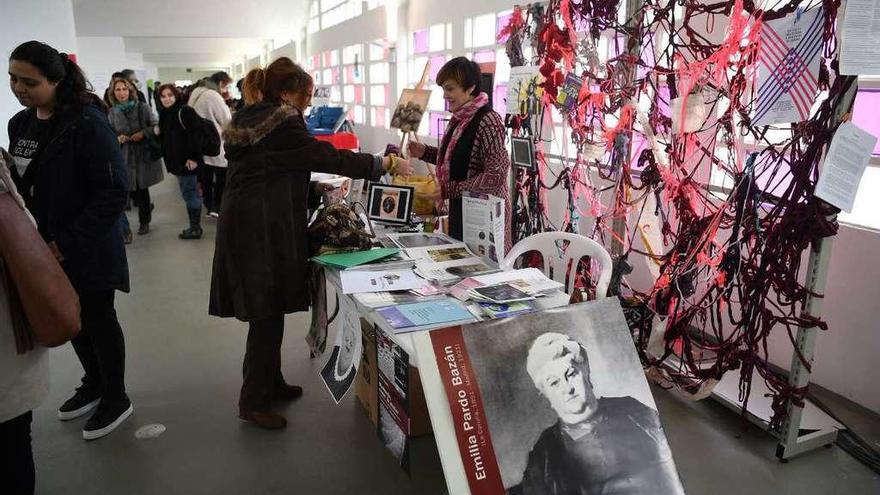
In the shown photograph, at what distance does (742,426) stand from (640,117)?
133cm

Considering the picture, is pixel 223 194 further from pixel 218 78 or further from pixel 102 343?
pixel 218 78

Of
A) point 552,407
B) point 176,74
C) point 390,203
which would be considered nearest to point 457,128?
point 390,203

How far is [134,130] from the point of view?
528 cm

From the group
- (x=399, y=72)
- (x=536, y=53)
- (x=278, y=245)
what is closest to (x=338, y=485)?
(x=278, y=245)

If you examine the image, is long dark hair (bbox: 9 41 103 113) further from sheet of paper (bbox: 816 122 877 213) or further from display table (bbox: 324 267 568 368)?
sheet of paper (bbox: 816 122 877 213)

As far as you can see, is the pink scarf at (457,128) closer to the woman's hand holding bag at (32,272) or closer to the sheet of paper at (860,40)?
the sheet of paper at (860,40)

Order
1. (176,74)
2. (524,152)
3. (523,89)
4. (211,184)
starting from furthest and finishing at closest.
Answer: (176,74) → (211,184) → (523,89) → (524,152)

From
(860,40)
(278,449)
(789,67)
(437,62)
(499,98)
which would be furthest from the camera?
(437,62)

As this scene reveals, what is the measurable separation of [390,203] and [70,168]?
1.13 meters

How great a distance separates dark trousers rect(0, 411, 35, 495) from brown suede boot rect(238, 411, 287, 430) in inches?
32.0

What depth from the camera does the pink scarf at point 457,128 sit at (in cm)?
250

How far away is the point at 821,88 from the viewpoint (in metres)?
1.91

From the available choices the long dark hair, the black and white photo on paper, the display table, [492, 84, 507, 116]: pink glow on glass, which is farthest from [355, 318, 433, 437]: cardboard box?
[492, 84, 507, 116]: pink glow on glass

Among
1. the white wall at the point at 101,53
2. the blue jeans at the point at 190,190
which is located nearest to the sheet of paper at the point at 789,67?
the blue jeans at the point at 190,190
